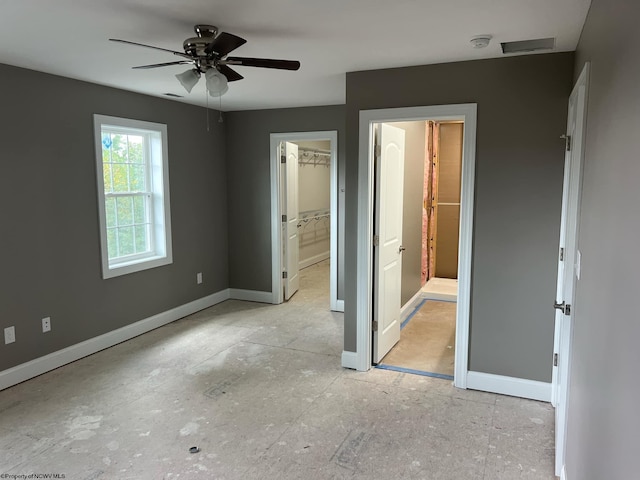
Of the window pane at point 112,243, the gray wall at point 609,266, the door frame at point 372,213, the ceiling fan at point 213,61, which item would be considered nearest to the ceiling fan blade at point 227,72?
the ceiling fan at point 213,61

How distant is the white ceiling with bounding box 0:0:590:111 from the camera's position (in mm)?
2209

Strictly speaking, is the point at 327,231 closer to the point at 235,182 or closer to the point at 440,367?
the point at 235,182

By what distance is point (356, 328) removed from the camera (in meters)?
3.77

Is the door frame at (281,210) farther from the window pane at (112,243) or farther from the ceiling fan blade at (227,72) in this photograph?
the ceiling fan blade at (227,72)

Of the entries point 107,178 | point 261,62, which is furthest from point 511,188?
point 107,178

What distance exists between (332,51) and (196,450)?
8.47ft

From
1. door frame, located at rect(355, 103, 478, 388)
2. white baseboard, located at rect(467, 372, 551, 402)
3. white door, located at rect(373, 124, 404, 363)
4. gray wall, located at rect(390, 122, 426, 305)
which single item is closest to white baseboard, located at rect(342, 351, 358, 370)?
door frame, located at rect(355, 103, 478, 388)

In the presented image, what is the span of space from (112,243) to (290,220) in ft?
7.40

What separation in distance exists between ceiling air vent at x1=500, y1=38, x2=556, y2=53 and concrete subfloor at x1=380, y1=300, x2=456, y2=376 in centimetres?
241

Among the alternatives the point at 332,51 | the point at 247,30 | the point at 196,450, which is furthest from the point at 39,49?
the point at 196,450

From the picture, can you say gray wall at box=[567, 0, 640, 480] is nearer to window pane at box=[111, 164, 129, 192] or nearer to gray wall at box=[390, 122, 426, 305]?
gray wall at box=[390, 122, 426, 305]

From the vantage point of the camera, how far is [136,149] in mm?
4730

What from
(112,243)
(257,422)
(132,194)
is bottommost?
(257,422)

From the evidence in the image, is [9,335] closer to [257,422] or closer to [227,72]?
[257,422]
